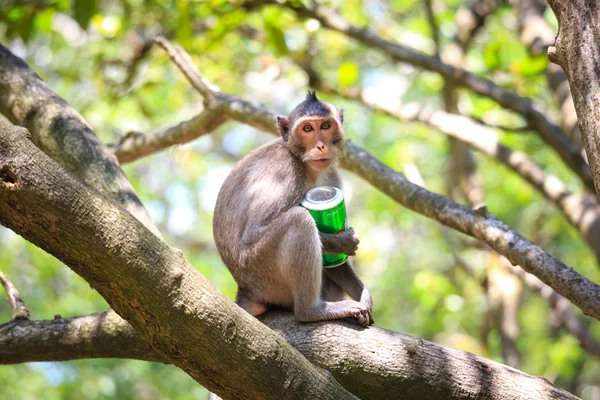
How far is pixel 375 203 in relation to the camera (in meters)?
13.3

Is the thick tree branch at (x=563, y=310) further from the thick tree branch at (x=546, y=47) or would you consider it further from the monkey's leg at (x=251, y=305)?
the monkey's leg at (x=251, y=305)

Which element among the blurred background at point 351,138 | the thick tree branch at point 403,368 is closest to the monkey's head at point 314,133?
the blurred background at point 351,138

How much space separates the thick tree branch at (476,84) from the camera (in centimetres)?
755

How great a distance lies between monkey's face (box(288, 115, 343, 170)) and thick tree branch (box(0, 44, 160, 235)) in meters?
1.53

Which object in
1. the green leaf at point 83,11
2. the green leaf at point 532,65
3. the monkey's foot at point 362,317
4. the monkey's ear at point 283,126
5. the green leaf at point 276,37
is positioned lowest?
the monkey's foot at point 362,317

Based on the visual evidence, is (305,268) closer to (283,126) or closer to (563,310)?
(283,126)

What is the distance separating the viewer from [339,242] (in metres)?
5.33

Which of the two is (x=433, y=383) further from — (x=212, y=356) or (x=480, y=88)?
(x=480, y=88)

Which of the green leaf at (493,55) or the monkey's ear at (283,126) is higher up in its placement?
the green leaf at (493,55)

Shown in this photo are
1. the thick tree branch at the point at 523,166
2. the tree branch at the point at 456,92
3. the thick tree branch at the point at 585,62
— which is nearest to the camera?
the thick tree branch at the point at 585,62

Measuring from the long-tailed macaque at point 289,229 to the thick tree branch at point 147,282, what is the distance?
1.34m

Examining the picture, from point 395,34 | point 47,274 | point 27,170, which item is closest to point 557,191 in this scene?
point 27,170

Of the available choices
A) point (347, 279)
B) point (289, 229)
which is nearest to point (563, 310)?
point (347, 279)

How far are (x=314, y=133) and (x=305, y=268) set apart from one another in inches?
58.3
